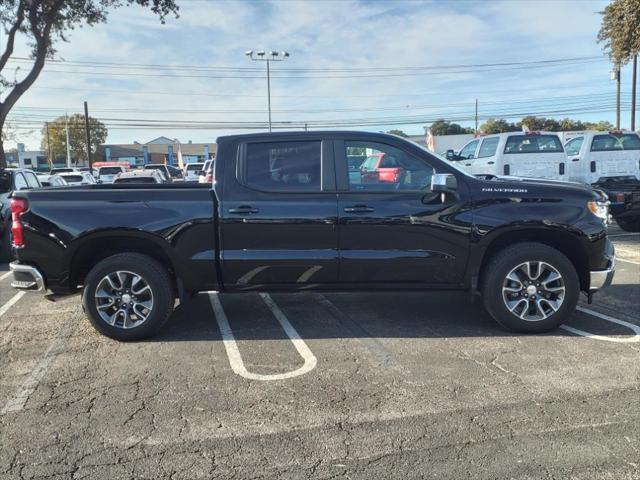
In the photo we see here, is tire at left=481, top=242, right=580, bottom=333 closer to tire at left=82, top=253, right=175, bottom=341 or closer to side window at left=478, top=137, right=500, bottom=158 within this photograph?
tire at left=82, top=253, right=175, bottom=341

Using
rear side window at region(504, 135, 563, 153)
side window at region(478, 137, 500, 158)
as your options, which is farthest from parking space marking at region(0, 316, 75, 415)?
rear side window at region(504, 135, 563, 153)

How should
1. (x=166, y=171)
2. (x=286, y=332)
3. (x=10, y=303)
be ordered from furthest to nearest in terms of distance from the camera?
(x=166, y=171), (x=10, y=303), (x=286, y=332)

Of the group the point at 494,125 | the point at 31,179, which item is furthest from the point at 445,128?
the point at 31,179

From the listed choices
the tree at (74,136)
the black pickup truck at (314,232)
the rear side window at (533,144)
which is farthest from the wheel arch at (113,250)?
the tree at (74,136)

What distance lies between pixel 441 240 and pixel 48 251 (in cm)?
366

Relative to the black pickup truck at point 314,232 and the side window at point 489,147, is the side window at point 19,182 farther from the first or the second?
the side window at point 489,147

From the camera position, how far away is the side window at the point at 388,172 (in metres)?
5.24

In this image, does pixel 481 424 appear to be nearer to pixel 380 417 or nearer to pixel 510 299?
pixel 380 417

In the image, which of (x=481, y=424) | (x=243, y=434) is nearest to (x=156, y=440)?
(x=243, y=434)

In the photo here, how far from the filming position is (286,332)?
18.1ft

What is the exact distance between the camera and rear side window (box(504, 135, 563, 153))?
13461 mm

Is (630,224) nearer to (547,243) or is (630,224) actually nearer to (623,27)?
(623,27)

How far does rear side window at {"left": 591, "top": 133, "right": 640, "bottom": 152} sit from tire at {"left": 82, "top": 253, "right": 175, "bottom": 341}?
1293 centimetres

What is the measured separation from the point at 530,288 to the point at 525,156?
30.1 feet
